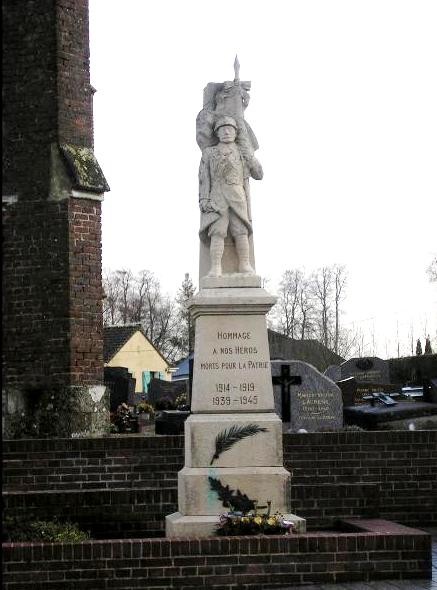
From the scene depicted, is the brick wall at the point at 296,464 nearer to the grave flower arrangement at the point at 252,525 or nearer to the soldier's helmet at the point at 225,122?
the grave flower arrangement at the point at 252,525

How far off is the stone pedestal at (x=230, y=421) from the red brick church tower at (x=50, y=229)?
22.2 ft

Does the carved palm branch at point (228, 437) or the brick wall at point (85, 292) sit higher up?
the brick wall at point (85, 292)

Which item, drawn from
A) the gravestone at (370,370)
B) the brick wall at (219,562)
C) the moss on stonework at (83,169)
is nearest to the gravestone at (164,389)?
the gravestone at (370,370)

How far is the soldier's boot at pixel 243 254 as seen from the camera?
9398mm

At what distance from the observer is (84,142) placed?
16.3m

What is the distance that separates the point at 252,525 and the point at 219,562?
612 mm

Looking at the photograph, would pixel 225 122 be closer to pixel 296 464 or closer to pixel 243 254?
pixel 243 254

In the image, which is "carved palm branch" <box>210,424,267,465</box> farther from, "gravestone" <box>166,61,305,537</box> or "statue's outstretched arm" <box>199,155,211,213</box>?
"statue's outstretched arm" <box>199,155,211,213</box>

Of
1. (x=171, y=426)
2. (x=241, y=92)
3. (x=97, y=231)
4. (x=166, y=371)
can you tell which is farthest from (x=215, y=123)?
(x=166, y=371)

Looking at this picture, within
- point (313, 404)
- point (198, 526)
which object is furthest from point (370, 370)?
point (198, 526)

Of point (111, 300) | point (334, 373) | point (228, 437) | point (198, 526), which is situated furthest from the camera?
point (111, 300)

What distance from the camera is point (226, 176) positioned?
9.44m

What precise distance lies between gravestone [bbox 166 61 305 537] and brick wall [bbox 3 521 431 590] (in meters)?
0.66

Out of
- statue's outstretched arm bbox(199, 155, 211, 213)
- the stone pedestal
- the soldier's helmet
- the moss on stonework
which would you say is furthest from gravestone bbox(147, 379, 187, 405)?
the stone pedestal
